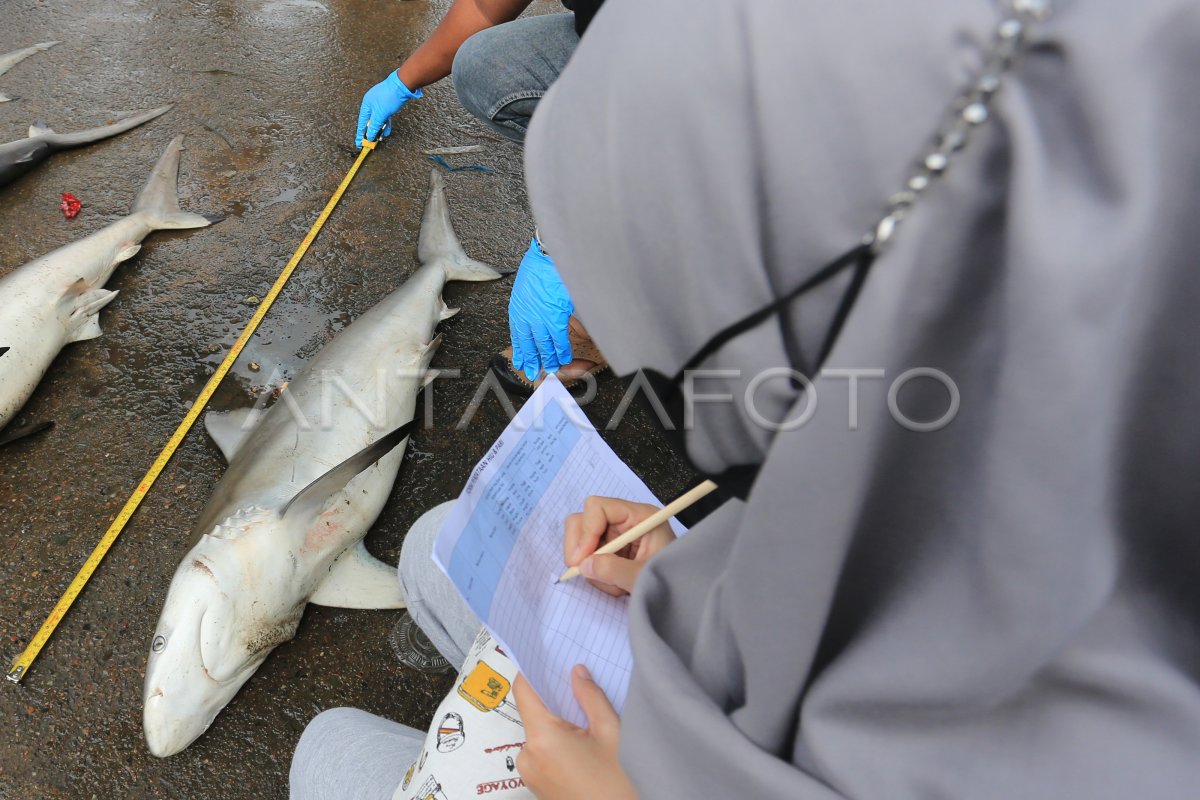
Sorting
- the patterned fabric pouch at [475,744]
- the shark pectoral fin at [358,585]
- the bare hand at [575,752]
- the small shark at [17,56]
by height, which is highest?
the small shark at [17,56]

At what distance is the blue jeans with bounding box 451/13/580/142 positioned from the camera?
8.46 ft

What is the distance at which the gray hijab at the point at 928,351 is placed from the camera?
1.42ft

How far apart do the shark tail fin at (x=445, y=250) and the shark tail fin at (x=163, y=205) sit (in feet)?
2.93

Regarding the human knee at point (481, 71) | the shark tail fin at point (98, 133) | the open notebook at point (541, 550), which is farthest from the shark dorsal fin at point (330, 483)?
the shark tail fin at point (98, 133)

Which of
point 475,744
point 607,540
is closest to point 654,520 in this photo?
point 607,540

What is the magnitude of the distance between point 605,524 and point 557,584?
0.13 m

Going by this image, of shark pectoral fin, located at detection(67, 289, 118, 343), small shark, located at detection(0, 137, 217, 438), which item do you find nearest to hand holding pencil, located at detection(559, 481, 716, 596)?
small shark, located at detection(0, 137, 217, 438)

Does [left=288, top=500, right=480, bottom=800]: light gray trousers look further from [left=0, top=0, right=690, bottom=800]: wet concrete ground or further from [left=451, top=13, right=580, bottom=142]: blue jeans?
[left=451, top=13, right=580, bottom=142]: blue jeans

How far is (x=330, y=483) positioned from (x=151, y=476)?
24.7 inches

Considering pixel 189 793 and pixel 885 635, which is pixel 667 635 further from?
pixel 189 793

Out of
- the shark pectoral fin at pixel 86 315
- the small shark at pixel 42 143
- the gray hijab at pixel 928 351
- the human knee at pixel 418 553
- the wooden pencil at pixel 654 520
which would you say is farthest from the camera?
the small shark at pixel 42 143

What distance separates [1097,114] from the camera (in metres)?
0.42

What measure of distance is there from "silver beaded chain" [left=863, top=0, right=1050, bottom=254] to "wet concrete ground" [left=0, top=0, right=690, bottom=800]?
1.75m

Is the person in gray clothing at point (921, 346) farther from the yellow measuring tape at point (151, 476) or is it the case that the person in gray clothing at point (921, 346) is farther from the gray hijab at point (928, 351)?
the yellow measuring tape at point (151, 476)
